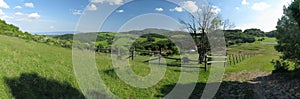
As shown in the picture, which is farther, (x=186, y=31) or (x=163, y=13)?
(x=186, y=31)

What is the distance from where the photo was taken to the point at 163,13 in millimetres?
13234

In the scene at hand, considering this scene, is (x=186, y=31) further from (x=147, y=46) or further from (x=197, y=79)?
(x=197, y=79)

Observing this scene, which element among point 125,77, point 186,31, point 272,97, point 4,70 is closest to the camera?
point 4,70

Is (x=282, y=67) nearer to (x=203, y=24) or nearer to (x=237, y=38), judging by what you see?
(x=203, y=24)

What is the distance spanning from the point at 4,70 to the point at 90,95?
343 cm

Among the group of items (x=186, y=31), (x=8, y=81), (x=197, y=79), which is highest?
(x=186, y=31)

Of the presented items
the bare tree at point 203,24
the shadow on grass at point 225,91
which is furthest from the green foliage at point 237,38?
the shadow on grass at point 225,91

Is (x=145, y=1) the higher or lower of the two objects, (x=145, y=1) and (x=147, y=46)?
the higher

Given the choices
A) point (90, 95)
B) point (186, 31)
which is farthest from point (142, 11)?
point (186, 31)

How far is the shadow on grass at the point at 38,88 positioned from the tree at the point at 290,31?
1171 cm

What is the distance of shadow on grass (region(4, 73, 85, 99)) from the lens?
7.95 m

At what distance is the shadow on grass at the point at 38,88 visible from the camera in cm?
795

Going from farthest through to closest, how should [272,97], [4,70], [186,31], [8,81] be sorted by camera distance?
[186,31], [272,97], [4,70], [8,81]

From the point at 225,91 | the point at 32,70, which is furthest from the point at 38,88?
the point at 225,91
